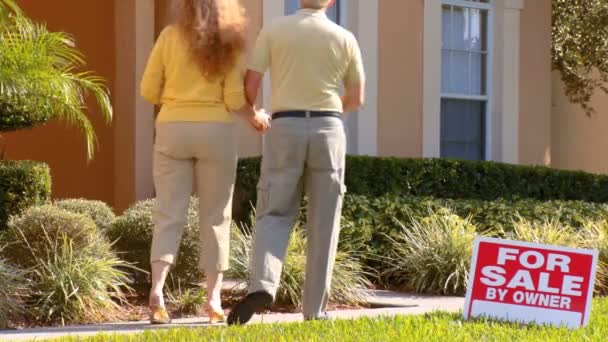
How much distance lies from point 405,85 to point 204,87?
610 cm

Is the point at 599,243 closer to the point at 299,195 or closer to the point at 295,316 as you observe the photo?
the point at 295,316

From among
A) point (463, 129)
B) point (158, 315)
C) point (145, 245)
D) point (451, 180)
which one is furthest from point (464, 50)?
point (158, 315)

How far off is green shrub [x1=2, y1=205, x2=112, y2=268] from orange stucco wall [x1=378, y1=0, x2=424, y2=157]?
511 cm

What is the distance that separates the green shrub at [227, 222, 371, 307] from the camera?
24.4 feet

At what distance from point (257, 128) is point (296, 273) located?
5.40ft

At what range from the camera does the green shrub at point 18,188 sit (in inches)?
344

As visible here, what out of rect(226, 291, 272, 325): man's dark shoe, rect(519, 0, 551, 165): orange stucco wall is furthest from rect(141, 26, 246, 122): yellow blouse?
rect(519, 0, 551, 165): orange stucco wall

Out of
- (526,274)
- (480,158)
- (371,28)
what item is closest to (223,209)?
(526,274)

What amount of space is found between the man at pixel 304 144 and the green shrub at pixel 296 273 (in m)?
1.38

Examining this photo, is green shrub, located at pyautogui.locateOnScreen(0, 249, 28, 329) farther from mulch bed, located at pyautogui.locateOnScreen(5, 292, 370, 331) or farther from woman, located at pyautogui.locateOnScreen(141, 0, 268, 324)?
woman, located at pyautogui.locateOnScreen(141, 0, 268, 324)

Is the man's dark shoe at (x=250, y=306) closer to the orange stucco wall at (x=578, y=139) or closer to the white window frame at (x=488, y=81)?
the white window frame at (x=488, y=81)

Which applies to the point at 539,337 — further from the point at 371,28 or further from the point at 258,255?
the point at 371,28

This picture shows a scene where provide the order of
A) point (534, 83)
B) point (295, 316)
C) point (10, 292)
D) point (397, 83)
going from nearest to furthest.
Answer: point (10, 292) → point (295, 316) → point (397, 83) → point (534, 83)

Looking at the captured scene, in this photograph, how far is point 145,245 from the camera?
7.54 metres
